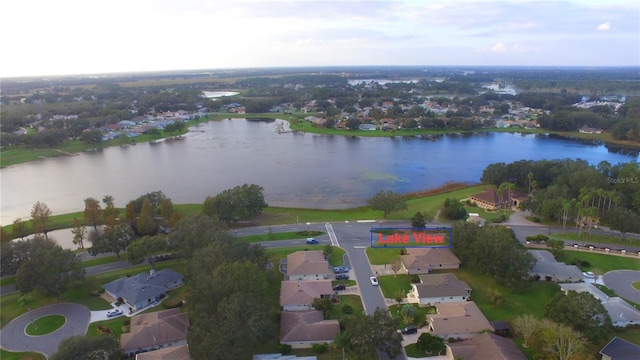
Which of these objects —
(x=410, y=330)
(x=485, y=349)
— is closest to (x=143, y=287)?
(x=410, y=330)

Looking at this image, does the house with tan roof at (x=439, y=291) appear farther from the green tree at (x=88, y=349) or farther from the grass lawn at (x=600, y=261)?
the green tree at (x=88, y=349)

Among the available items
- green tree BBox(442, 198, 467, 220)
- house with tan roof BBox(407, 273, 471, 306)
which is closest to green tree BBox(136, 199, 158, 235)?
Answer: house with tan roof BBox(407, 273, 471, 306)

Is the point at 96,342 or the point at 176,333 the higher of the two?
the point at 96,342

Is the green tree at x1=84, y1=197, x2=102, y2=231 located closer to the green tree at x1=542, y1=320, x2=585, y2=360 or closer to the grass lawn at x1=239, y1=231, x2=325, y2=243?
the grass lawn at x1=239, y1=231, x2=325, y2=243

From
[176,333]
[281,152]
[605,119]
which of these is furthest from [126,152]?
[605,119]

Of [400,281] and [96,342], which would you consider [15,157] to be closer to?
[96,342]

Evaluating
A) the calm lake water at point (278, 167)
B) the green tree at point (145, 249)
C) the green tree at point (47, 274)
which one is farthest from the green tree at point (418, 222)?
the green tree at point (47, 274)
